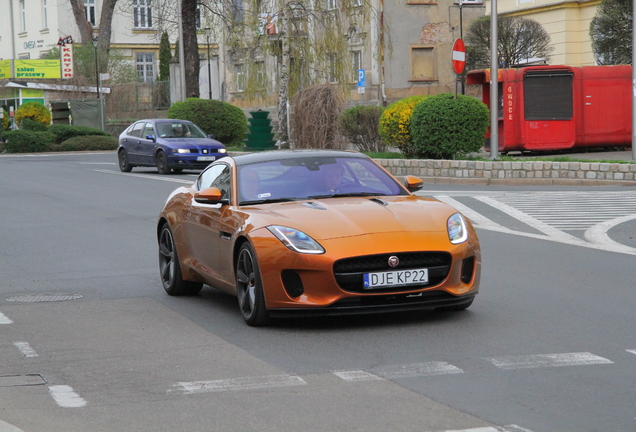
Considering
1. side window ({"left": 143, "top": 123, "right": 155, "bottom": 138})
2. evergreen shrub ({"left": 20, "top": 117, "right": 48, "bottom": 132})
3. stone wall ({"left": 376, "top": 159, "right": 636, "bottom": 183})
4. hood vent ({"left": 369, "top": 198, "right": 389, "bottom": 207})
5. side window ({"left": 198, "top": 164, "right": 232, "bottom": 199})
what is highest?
evergreen shrub ({"left": 20, "top": 117, "right": 48, "bottom": 132})

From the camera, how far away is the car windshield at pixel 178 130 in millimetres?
29775

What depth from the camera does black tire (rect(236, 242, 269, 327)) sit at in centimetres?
759

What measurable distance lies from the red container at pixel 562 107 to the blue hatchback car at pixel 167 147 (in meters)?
8.06

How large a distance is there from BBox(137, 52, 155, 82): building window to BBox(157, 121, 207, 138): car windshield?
54920mm

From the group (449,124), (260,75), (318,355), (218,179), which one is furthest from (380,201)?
(260,75)

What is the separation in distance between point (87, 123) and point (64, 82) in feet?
21.1

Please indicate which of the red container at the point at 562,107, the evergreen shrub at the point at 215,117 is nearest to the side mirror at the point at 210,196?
the red container at the point at 562,107

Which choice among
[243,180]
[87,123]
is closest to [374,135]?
[243,180]

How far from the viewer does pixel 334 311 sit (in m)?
7.40

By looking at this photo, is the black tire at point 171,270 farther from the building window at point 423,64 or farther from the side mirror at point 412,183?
the building window at point 423,64

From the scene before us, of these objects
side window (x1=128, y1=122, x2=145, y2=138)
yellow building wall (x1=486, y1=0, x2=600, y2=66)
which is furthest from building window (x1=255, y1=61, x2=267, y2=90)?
yellow building wall (x1=486, y1=0, x2=600, y2=66)

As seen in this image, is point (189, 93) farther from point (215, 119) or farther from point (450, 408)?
point (450, 408)

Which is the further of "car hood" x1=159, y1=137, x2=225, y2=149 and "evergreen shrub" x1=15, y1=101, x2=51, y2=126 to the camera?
"evergreen shrub" x1=15, y1=101, x2=51, y2=126

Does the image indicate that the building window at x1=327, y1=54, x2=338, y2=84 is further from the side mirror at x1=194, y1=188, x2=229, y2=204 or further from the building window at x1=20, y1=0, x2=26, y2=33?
the building window at x1=20, y1=0, x2=26, y2=33
